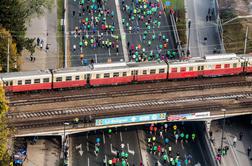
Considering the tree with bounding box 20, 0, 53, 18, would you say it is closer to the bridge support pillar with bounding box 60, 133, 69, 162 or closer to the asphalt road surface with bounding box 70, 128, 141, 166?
the asphalt road surface with bounding box 70, 128, 141, 166

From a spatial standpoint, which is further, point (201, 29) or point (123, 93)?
point (201, 29)

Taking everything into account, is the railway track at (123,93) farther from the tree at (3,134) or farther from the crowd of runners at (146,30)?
the tree at (3,134)

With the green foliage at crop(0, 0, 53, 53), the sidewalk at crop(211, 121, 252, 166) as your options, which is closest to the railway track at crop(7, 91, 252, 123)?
the sidewalk at crop(211, 121, 252, 166)

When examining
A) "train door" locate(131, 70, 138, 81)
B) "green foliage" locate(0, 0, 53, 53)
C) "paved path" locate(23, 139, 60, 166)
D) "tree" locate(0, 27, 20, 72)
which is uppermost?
"green foliage" locate(0, 0, 53, 53)

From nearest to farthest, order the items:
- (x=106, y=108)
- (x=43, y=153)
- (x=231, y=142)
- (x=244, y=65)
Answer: (x=43, y=153)
(x=106, y=108)
(x=231, y=142)
(x=244, y=65)

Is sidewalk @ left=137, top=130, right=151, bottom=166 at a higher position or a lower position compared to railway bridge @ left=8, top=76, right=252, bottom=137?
lower

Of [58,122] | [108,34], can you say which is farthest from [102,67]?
[108,34]

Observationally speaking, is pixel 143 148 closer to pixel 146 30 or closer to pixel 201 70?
pixel 201 70
